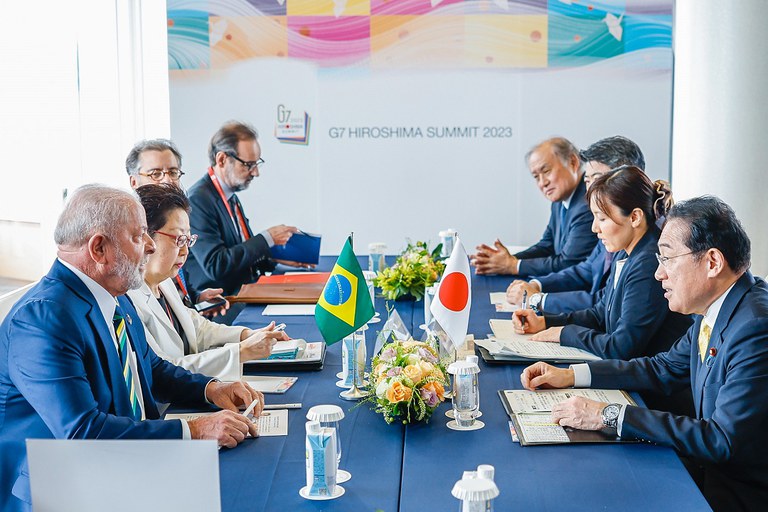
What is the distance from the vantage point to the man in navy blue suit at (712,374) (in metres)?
2.46

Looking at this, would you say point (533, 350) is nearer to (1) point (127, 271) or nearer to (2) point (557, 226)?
(1) point (127, 271)

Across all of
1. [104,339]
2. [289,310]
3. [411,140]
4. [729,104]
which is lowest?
[289,310]

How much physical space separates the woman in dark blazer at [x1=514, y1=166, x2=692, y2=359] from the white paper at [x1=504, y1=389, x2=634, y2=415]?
50 cm

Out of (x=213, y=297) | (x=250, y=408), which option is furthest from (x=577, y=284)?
(x=250, y=408)

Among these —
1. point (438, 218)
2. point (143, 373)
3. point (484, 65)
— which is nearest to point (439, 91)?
point (484, 65)

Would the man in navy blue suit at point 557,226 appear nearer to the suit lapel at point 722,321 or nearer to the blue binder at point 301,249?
the blue binder at point 301,249

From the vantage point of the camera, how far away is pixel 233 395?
2828mm

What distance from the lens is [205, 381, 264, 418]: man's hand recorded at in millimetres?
2809

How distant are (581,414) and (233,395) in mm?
1055

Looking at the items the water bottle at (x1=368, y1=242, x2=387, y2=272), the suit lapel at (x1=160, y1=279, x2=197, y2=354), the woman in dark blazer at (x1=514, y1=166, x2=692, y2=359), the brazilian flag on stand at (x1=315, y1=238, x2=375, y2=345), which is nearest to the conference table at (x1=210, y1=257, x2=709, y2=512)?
the brazilian flag on stand at (x1=315, y1=238, x2=375, y2=345)

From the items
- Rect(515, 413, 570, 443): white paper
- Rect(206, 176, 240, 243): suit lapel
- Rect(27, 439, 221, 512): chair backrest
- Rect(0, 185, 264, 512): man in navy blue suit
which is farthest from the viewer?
Rect(206, 176, 240, 243): suit lapel

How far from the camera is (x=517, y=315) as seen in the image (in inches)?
152

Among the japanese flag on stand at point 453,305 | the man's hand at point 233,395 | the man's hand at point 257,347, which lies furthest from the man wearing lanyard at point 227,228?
the man's hand at point 233,395

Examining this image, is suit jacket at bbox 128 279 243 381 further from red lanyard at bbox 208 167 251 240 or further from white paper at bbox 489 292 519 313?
red lanyard at bbox 208 167 251 240
